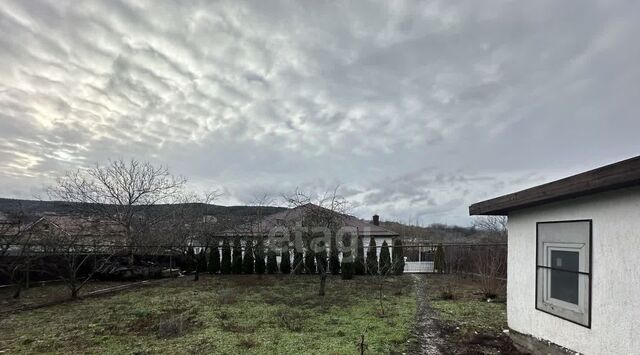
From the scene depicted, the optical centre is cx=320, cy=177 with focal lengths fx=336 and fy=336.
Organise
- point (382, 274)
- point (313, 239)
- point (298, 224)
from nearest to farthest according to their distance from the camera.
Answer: point (313, 239)
point (298, 224)
point (382, 274)

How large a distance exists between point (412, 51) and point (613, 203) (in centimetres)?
649

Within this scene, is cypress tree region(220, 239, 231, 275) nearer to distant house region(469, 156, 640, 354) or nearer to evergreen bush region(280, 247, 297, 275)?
evergreen bush region(280, 247, 297, 275)

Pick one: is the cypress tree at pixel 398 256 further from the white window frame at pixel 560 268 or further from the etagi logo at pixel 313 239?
the white window frame at pixel 560 268

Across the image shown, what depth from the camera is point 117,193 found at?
54.0ft

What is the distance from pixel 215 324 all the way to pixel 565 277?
19.4ft

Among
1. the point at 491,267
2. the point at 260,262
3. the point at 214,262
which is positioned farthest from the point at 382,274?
the point at 214,262

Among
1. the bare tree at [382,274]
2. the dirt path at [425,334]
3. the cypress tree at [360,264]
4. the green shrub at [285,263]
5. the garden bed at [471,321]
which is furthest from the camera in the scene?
the green shrub at [285,263]

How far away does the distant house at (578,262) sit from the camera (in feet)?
9.80

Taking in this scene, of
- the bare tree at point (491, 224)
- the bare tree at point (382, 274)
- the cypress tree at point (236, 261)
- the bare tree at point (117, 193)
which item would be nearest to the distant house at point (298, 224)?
the cypress tree at point (236, 261)

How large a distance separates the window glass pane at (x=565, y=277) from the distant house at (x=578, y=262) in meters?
0.01

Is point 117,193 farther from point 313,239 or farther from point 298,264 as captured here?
point 313,239

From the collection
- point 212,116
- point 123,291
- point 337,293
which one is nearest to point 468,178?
point 337,293

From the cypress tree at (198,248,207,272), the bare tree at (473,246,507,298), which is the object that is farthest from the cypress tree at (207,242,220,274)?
the bare tree at (473,246,507,298)

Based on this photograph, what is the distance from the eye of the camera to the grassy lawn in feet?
17.3
